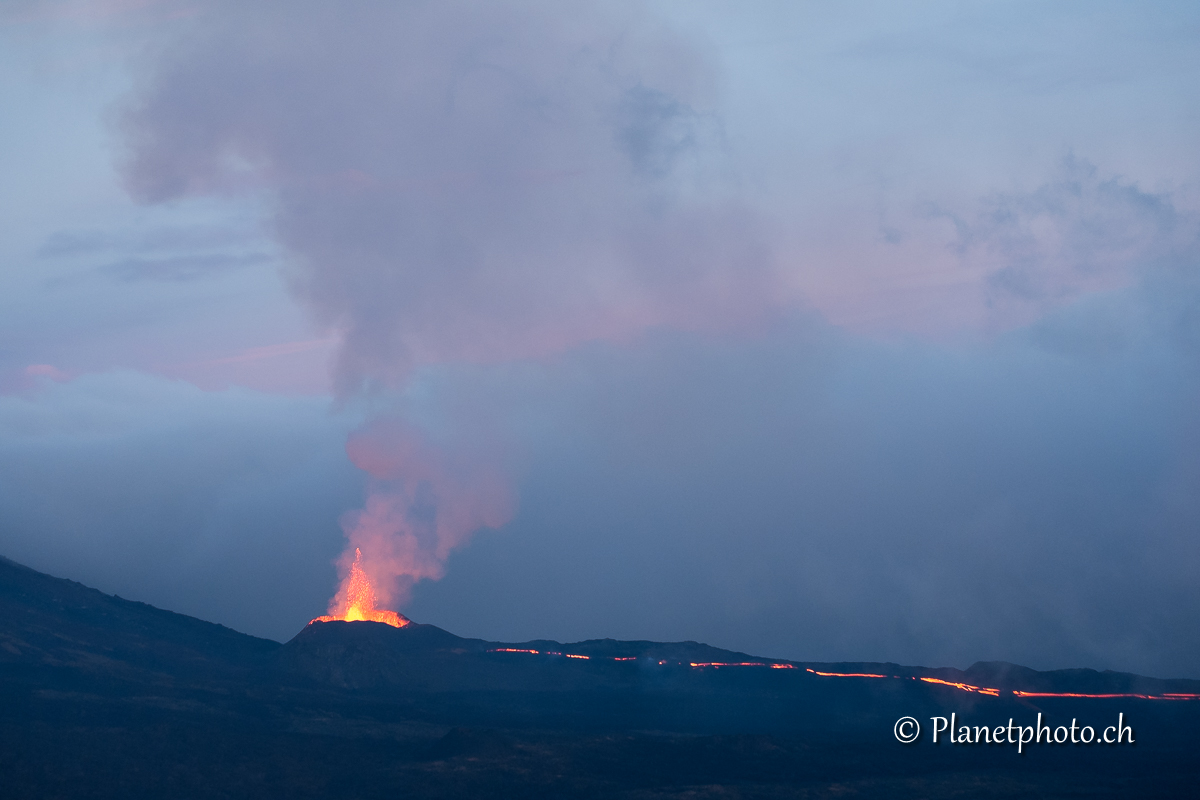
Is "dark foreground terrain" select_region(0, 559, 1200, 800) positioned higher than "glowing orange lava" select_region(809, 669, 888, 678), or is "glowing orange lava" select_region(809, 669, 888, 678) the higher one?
"glowing orange lava" select_region(809, 669, 888, 678)

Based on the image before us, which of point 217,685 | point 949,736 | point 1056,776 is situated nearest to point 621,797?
point 1056,776

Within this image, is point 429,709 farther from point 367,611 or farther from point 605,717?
point 367,611

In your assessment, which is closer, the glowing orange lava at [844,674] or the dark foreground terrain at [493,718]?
the dark foreground terrain at [493,718]

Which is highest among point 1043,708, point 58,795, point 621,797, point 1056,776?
point 1043,708

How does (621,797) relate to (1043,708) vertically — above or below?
below

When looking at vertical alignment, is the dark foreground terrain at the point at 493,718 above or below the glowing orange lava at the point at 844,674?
below

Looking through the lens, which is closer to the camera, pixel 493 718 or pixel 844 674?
pixel 493 718

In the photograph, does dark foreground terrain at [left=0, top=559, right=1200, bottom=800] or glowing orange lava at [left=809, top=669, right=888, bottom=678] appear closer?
dark foreground terrain at [left=0, top=559, right=1200, bottom=800]

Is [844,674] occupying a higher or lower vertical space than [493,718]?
higher
